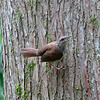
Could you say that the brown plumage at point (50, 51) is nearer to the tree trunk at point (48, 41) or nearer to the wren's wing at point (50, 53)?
the wren's wing at point (50, 53)

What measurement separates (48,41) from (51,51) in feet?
0.73

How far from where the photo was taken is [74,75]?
2.76m

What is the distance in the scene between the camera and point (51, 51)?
2791 millimetres

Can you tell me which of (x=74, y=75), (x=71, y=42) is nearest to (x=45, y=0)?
(x=71, y=42)

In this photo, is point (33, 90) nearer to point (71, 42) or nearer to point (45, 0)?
point (71, 42)

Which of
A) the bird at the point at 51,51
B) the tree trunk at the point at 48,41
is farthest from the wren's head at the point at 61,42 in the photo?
the tree trunk at the point at 48,41

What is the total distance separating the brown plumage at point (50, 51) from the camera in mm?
2721

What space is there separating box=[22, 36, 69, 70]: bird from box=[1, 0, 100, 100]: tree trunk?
0.13 m

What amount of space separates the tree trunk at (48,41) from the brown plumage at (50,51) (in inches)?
5.5

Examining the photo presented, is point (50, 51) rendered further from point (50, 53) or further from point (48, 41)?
point (48, 41)

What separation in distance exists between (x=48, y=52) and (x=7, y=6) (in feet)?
3.82

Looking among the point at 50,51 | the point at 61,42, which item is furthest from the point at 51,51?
the point at 61,42

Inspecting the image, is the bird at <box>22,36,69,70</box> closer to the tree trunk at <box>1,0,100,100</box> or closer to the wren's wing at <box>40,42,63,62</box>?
the wren's wing at <box>40,42,63,62</box>

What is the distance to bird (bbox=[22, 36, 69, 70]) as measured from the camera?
2.72 m
